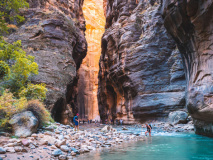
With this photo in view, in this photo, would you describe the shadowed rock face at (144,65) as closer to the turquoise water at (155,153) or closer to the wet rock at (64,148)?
the turquoise water at (155,153)

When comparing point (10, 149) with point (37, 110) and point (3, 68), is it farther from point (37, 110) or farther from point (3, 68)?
point (3, 68)

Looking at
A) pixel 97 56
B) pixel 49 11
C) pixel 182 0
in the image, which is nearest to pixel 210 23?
pixel 182 0

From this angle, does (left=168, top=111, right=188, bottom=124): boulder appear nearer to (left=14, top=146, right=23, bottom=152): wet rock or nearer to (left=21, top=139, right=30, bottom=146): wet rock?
(left=21, top=139, right=30, bottom=146): wet rock

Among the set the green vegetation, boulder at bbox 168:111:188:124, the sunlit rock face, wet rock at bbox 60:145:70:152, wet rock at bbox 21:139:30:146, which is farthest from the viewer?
the sunlit rock face

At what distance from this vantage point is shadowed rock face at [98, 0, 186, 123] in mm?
26875

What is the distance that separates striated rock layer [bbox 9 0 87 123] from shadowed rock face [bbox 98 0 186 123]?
10.1 m

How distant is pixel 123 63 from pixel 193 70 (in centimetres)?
1922

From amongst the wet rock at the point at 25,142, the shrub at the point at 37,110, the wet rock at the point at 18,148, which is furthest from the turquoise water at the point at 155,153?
the shrub at the point at 37,110

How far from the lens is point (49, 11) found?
28531 mm

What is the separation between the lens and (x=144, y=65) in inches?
1178

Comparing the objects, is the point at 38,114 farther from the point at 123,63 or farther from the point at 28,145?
the point at 123,63

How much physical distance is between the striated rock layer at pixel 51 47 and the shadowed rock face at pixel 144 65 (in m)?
10.1

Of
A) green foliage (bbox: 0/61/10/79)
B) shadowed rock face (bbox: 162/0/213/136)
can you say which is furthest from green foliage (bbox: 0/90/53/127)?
shadowed rock face (bbox: 162/0/213/136)

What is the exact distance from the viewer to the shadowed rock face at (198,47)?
11.8 meters
